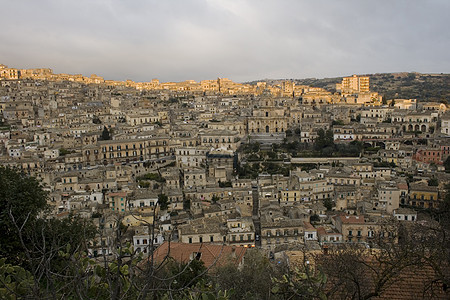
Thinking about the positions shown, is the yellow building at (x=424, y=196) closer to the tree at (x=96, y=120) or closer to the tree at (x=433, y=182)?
the tree at (x=433, y=182)

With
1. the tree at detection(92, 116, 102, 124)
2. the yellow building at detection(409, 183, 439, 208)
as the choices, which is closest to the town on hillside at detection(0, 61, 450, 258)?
the yellow building at detection(409, 183, 439, 208)

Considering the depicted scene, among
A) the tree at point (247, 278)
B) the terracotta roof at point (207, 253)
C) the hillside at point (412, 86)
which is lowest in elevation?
the terracotta roof at point (207, 253)

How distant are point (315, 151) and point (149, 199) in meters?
14.4

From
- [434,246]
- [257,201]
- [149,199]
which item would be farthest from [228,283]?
[257,201]

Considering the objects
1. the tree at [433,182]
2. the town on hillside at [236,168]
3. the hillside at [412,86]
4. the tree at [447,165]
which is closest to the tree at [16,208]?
the town on hillside at [236,168]

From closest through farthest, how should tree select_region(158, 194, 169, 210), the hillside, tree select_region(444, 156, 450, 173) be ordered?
tree select_region(158, 194, 169, 210) < tree select_region(444, 156, 450, 173) < the hillside

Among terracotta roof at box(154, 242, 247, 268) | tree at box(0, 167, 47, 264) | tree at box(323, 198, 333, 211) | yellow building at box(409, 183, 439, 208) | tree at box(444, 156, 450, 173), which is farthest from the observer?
tree at box(444, 156, 450, 173)

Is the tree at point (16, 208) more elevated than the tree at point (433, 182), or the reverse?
the tree at point (16, 208)

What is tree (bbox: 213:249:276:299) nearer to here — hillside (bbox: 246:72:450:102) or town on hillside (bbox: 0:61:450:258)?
town on hillside (bbox: 0:61:450:258)

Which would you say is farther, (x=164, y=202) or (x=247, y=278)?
(x=164, y=202)

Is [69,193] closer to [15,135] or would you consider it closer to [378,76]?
[15,135]

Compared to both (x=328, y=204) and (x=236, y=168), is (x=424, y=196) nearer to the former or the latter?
(x=328, y=204)

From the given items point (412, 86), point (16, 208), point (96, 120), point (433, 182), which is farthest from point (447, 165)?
point (412, 86)

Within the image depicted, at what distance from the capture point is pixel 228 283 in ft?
25.4
